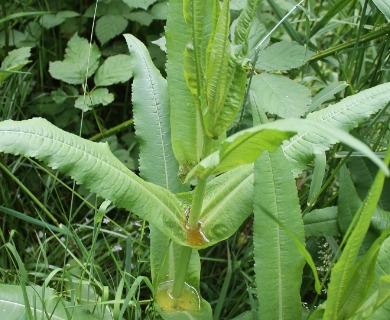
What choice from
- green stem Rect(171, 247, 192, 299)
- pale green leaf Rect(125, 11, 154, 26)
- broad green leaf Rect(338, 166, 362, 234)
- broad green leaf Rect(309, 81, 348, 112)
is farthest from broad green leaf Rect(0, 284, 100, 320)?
pale green leaf Rect(125, 11, 154, 26)

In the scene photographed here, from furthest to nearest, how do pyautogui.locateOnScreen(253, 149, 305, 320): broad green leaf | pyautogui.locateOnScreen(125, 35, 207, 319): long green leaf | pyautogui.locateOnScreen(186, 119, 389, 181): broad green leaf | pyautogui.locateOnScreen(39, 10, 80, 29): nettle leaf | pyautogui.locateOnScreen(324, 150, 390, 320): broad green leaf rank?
pyautogui.locateOnScreen(39, 10, 80, 29): nettle leaf
pyautogui.locateOnScreen(125, 35, 207, 319): long green leaf
pyautogui.locateOnScreen(253, 149, 305, 320): broad green leaf
pyautogui.locateOnScreen(324, 150, 390, 320): broad green leaf
pyautogui.locateOnScreen(186, 119, 389, 181): broad green leaf

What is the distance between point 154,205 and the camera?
131cm

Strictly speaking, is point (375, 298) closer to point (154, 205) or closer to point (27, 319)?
point (154, 205)

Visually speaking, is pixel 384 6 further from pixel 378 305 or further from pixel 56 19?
pixel 56 19

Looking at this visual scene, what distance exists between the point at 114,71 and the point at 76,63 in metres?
0.14

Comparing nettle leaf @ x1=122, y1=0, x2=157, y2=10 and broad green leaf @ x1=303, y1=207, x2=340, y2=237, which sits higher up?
nettle leaf @ x1=122, y1=0, x2=157, y2=10

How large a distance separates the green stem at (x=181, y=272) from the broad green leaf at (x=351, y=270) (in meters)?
0.32

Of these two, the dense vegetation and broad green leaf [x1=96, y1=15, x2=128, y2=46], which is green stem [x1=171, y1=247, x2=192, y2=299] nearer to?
the dense vegetation

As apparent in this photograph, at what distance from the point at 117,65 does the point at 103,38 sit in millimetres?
120

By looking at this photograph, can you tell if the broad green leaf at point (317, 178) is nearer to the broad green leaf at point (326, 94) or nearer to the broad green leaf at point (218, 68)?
the broad green leaf at point (326, 94)

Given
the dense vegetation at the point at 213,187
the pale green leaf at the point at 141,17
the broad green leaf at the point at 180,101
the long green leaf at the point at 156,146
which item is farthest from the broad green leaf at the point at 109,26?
the broad green leaf at the point at 180,101

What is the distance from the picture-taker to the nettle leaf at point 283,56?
171 cm

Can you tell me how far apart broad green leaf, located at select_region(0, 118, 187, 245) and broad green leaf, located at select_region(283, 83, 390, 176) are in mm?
321

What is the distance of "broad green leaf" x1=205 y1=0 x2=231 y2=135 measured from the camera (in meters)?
1.17
